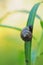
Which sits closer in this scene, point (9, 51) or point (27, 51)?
point (27, 51)

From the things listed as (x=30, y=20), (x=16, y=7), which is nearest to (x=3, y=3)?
(x=16, y=7)

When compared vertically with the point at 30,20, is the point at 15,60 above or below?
below

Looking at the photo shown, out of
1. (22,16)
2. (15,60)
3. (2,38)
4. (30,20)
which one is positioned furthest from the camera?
(22,16)

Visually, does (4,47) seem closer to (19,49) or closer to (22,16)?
(19,49)

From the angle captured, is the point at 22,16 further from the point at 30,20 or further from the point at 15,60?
the point at 30,20

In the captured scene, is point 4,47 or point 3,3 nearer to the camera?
point 4,47

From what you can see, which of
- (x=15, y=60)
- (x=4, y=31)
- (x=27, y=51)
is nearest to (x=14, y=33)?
(x=4, y=31)

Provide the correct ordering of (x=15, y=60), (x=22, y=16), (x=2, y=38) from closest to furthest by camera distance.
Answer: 1. (x=15, y=60)
2. (x=2, y=38)
3. (x=22, y=16)

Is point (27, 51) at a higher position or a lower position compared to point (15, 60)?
higher

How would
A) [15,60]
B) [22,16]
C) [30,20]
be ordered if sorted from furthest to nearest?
[22,16], [15,60], [30,20]
